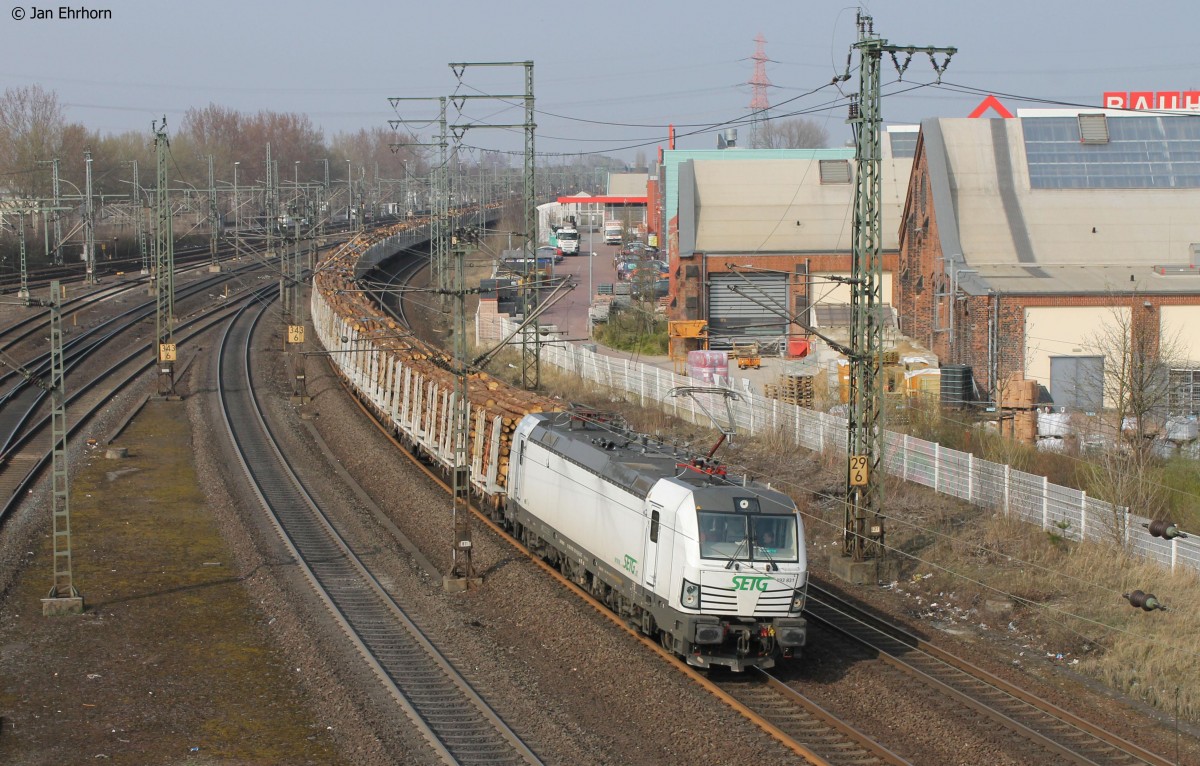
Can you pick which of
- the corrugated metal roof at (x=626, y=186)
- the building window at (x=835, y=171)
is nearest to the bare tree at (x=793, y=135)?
the corrugated metal roof at (x=626, y=186)

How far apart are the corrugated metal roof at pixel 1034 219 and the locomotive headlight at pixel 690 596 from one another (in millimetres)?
25413

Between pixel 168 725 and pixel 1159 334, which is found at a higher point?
pixel 1159 334

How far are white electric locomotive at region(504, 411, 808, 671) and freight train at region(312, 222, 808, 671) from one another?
0.05 feet

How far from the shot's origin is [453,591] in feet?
67.4

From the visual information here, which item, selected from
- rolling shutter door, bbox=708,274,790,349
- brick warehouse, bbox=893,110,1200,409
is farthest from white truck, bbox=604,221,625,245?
brick warehouse, bbox=893,110,1200,409

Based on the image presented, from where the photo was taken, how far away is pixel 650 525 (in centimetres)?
1638

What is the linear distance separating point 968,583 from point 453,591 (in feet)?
29.2

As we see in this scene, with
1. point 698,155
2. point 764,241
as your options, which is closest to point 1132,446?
point 764,241

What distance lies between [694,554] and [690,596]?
543 mm

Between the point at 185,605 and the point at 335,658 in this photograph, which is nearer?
the point at 335,658

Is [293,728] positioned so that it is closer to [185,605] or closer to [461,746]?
[461,746]

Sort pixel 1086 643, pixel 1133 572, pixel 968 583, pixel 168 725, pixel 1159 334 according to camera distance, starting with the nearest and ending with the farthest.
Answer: pixel 168 725, pixel 1086 643, pixel 1133 572, pixel 968 583, pixel 1159 334

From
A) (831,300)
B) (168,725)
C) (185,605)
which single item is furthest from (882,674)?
(831,300)

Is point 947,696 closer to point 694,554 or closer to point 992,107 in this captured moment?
point 694,554
